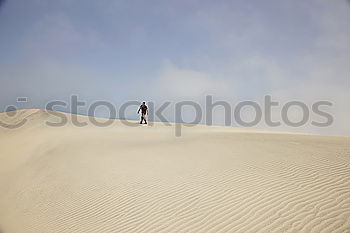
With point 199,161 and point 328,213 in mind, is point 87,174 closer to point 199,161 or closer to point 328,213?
point 199,161

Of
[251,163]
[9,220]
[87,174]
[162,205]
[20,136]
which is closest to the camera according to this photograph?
[162,205]

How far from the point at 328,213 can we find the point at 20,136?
18.9 m

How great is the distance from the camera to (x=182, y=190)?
549cm

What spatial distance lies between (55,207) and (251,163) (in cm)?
631

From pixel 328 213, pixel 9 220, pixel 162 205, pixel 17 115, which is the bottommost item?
pixel 9 220

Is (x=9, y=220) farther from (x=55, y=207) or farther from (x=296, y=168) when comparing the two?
(x=296, y=168)

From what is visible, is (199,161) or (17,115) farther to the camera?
(17,115)

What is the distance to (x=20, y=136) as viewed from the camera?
15.4 meters

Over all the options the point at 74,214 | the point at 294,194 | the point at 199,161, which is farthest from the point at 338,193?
the point at 74,214

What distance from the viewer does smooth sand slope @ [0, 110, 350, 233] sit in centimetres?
419

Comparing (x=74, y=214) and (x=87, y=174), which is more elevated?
(x=87, y=174)

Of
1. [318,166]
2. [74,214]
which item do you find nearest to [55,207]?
[74,214]

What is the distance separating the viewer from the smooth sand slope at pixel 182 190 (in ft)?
13.7

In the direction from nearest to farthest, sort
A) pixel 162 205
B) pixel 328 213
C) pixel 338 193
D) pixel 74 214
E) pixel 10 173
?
pixel 328 213, pixel 338 193, pixel 162 205, pixel 74 214, pixel 10 173
